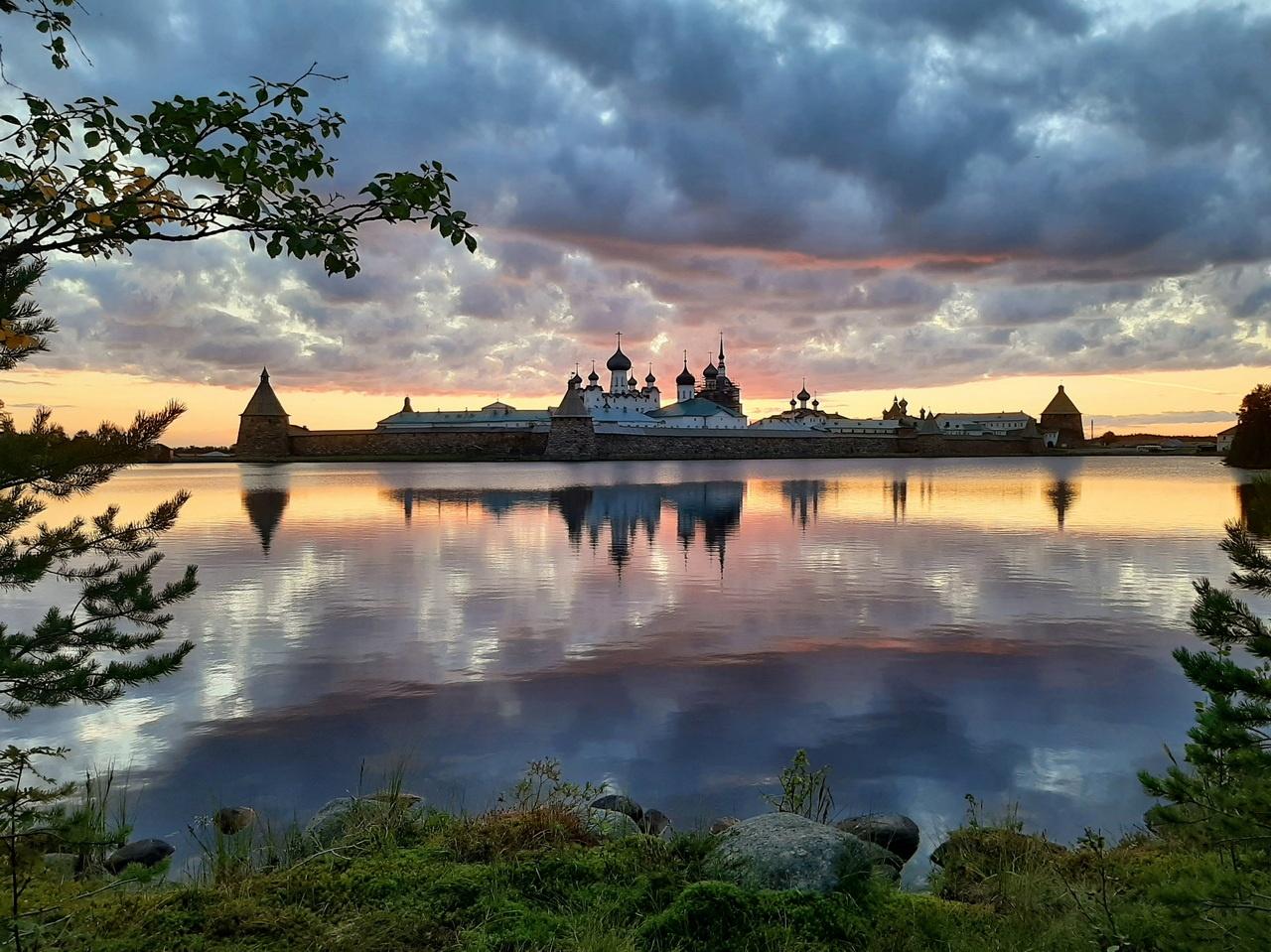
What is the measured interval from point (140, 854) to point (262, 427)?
256 feet

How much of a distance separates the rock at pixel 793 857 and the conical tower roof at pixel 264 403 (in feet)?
260

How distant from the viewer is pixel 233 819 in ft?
14.0

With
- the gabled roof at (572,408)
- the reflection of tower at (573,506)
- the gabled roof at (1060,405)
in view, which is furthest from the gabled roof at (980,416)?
the reflection of tower at (573,506)

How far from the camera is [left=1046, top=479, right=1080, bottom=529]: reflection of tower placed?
22359mm

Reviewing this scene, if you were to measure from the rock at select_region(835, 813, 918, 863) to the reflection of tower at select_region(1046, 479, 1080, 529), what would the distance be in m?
17.3

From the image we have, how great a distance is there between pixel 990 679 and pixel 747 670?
2016 millimetres

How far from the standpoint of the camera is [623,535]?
57.7 feet

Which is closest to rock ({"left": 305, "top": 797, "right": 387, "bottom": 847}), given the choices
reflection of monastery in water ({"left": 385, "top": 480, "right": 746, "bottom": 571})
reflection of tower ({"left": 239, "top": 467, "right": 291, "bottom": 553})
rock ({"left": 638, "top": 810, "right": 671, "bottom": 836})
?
rock ({"left": 638, "top": 810, "right": 671, "bottom": 836})

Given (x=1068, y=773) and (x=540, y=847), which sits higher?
(x=540, y=847)

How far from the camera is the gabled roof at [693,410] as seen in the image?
85.9m

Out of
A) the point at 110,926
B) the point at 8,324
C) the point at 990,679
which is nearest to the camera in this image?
the point at 8,324

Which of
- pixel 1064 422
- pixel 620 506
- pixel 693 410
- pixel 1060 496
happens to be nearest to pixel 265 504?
pixel 620 506

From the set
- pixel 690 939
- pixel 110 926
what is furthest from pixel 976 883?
pixel 110 926

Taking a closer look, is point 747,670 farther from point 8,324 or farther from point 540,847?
point 8,324
